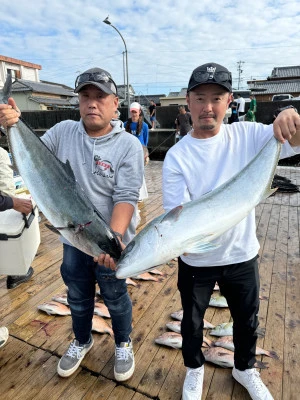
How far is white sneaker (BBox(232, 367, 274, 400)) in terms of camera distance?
2.11m

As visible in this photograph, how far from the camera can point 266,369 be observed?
2436 mm

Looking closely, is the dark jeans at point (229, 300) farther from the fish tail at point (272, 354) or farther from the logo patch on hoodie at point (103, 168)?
the logo patch on hoodie at point (103, 168)

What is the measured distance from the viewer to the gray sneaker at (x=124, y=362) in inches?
92.1

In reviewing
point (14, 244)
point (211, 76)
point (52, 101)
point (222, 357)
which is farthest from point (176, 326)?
point (52, 101)

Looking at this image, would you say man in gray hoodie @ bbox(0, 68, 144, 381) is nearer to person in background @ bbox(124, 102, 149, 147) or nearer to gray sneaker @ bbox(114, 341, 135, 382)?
gray sneaker @ bbox(114, 341, 135, 382)

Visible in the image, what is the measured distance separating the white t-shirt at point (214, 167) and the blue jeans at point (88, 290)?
0.70 meters

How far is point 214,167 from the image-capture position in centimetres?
187

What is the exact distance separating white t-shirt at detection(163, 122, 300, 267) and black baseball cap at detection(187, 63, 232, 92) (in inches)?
12.3

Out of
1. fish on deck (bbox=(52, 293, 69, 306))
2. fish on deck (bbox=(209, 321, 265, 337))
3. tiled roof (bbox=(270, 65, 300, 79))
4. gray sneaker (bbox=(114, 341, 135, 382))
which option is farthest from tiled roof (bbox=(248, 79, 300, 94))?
gray sneaker (bbox=(114, 341, 135, 382))

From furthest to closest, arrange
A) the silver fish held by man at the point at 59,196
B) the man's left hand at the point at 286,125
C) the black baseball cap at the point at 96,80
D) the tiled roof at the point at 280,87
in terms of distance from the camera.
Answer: the tiled roof at the point at 280,87
the black baseball cap at the point at 96,80
the silver fish held by man at the point at 59,196
the man's left hand at the point at 286,125

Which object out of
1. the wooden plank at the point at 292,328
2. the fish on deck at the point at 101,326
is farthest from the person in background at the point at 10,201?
the wooden plank at the point at 292,328

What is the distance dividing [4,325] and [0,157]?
7.95 feet

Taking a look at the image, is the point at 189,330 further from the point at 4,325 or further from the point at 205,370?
the point at 4,325

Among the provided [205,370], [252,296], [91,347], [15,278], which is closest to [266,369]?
[205,370]
